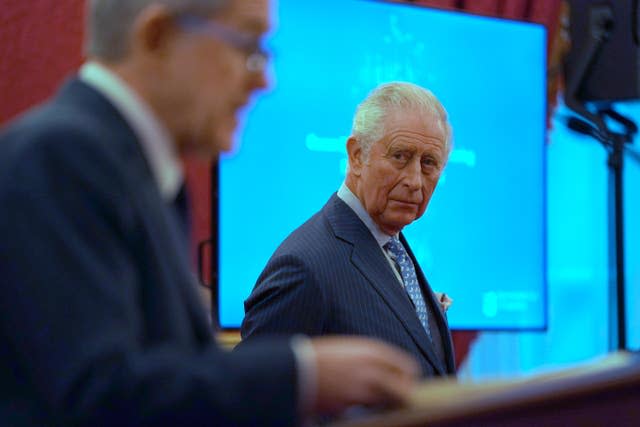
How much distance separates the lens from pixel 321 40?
159 inches

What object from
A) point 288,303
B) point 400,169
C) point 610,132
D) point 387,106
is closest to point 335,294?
point 288,303

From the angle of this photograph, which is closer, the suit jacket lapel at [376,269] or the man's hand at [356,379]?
the man's hand at [356,379]

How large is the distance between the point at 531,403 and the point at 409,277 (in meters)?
1.90

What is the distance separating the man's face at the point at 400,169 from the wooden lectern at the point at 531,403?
1826 mm

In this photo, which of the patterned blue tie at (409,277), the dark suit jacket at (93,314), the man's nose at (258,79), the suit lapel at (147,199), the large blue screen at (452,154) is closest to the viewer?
the dark suit jacket at (93,314)

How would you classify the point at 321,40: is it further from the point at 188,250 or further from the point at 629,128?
the point at 188,250

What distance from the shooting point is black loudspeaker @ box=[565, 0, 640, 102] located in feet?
13.0

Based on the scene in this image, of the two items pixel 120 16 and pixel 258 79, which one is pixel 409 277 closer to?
pixel 258 79

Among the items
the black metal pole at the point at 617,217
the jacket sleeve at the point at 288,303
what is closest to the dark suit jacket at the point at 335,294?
the jacket sleeve at the point at 288,303

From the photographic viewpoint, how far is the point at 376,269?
2836 millimetres

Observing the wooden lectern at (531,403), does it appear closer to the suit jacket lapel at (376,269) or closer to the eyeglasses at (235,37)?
the eyeglasses at (235,37)

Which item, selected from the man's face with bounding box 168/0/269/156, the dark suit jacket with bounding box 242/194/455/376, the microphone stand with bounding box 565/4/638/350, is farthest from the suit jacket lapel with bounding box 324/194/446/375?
the man's face with bounding box 168/0/269/156

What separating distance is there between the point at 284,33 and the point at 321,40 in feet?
0.56

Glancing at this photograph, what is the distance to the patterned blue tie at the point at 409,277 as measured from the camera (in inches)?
116
